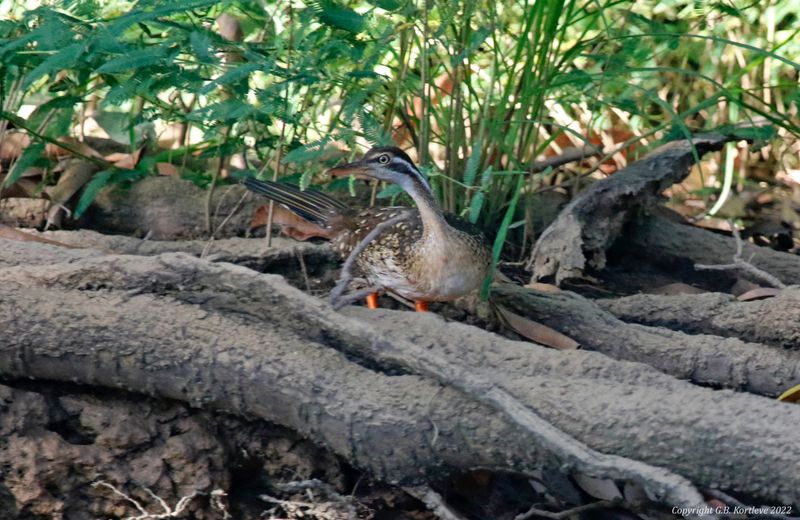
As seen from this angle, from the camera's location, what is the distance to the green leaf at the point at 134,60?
3.20m

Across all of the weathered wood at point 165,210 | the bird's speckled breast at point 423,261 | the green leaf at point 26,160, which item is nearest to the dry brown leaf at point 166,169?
the weathered wood at point 165,210

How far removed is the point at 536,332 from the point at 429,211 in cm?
50

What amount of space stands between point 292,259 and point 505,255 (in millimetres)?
875

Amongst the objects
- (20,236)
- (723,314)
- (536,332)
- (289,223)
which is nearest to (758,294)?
(723,314)

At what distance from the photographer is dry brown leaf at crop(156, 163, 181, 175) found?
4742 millimetres

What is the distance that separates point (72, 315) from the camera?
10.2 feet

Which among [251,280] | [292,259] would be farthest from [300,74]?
[292,259]

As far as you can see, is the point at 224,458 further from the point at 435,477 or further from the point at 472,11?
the point at 472,11

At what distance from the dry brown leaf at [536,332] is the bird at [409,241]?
0.14 metres

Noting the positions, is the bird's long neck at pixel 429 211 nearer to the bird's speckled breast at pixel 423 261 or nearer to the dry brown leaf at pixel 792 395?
the bird's speckled breast at pixel 423 261

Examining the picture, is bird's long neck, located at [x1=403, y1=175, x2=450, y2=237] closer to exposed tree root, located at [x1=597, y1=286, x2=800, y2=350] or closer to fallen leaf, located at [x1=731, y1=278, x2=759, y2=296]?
exposed tree root, located at [x1=597, y1=286, x2=800, y2=350]

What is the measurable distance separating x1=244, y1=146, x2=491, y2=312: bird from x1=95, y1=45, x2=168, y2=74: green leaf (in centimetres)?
62

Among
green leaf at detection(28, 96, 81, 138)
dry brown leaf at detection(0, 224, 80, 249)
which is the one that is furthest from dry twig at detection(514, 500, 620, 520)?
green leaf at detection(28, 96, 81, 138)

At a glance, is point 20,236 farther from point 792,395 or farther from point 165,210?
point 792,395
